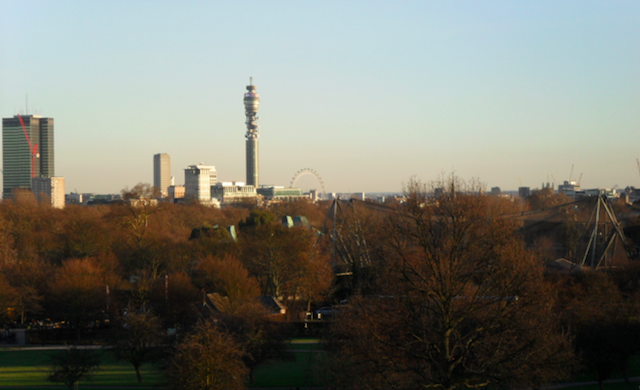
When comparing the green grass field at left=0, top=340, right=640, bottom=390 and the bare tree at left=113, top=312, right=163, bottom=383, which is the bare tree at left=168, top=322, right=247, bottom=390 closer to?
the green grass field at left=0, top=340, right=640, bottom=390

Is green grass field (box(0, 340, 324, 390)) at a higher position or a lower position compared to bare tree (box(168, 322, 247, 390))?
lower

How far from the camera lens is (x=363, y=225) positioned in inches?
2297

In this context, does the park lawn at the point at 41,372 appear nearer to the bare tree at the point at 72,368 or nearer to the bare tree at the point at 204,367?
the bare tree at the point at 72,368

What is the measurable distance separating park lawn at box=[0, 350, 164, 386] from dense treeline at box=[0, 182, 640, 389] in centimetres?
111

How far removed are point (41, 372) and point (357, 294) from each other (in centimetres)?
1622

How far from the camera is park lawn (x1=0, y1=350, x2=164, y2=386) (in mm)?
29938

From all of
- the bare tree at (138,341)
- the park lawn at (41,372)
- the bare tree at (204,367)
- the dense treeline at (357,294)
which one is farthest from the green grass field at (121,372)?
the bare tree at (204,367)

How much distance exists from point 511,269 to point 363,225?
4051cm

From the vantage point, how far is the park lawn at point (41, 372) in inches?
1179

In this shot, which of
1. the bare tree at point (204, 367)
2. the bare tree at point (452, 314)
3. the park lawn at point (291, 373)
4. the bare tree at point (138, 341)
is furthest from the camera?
the bare tree at point (138, 341)

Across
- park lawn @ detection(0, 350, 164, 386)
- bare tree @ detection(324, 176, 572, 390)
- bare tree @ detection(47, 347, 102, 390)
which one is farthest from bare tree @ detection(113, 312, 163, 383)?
bare tree @ detection(324, 176, 572, 390)

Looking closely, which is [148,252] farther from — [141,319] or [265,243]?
[141,319]

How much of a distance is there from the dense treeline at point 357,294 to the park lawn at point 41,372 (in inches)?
43.6

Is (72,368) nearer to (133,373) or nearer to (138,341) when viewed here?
(138,341)
